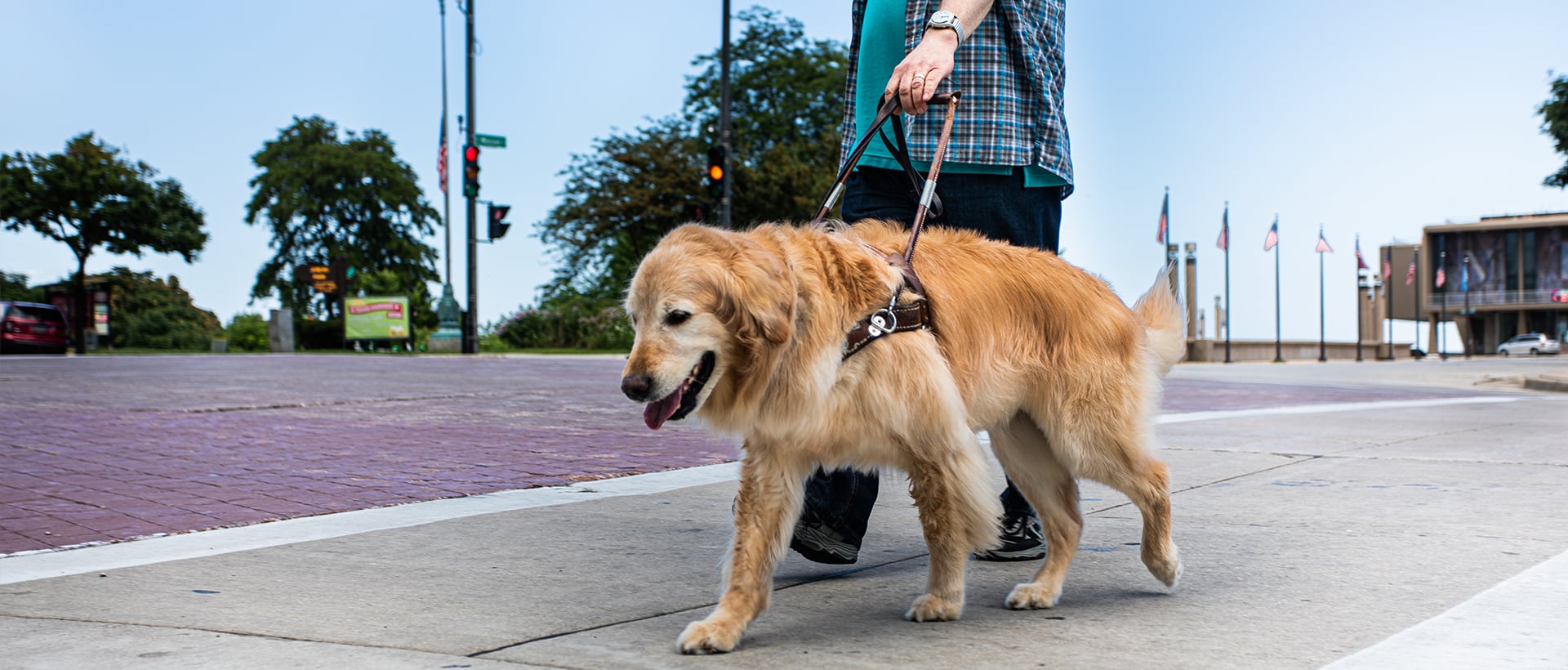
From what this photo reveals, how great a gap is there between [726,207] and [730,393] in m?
19.4

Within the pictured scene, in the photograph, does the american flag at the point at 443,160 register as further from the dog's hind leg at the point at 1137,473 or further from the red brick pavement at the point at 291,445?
the dog's hind leg at the point at 1137,473

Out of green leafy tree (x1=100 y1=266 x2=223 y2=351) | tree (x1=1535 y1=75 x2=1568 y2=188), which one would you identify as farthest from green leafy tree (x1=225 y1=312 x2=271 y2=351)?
tree (x1=1535 y1=75 x2=1568 y2=188)

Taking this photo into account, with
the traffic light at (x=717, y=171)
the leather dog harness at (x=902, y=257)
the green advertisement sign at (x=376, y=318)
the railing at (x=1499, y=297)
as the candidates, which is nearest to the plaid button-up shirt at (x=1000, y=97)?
the leather dog harness at (x=902, y=257)

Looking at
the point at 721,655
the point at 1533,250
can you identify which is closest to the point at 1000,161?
the point at 721,655

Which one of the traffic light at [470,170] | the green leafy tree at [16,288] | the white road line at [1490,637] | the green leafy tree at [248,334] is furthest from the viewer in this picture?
the green leafy tree at [16,288]

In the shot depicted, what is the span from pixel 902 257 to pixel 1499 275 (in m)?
115

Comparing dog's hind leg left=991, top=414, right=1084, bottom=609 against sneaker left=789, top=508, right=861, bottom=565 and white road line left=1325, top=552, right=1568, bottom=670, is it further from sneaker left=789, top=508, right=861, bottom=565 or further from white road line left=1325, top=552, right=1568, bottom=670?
white road line left=1325, top=552, right=1568, bottom=670

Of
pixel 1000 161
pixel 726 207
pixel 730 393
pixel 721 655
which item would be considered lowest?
pixel 721 655

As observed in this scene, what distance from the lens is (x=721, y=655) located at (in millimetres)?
2867

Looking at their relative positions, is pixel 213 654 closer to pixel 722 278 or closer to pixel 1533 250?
pixel 722 278

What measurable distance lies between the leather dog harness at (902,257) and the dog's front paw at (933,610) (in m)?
0.69

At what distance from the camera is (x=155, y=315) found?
49906mm

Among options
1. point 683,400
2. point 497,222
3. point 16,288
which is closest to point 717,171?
point 497,222

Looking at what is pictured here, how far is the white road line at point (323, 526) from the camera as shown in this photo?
13.2ft
